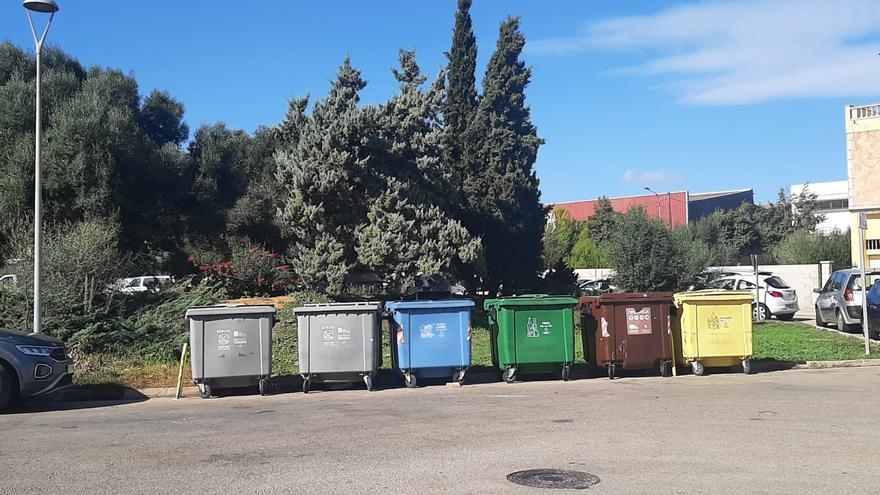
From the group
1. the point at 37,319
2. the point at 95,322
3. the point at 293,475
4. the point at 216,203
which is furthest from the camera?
the point at 216,203

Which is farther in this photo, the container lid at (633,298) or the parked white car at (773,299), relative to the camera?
the parked white car at (773,299)

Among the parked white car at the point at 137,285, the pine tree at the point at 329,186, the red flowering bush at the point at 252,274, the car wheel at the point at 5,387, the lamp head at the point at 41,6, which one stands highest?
the lamp head at the point at 41,6

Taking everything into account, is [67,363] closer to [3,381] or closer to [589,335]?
[3,381]

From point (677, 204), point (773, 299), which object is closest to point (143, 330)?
point (773, 299)

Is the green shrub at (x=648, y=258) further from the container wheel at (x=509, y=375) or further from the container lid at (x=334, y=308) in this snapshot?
the container lid at (x=334, y=308)

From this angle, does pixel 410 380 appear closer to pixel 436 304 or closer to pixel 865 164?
pixel 436 304

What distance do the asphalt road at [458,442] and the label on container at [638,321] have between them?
1597mm

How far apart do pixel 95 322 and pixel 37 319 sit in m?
1.70

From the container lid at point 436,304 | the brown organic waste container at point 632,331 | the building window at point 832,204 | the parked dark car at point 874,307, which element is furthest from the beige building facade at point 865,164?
the building window at point 832,204

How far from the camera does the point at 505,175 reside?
27.7 metres

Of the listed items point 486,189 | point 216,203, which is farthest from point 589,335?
point 216,203

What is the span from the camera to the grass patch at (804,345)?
52.1ft

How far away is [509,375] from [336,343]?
9.59 ft

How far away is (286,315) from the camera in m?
20.7
